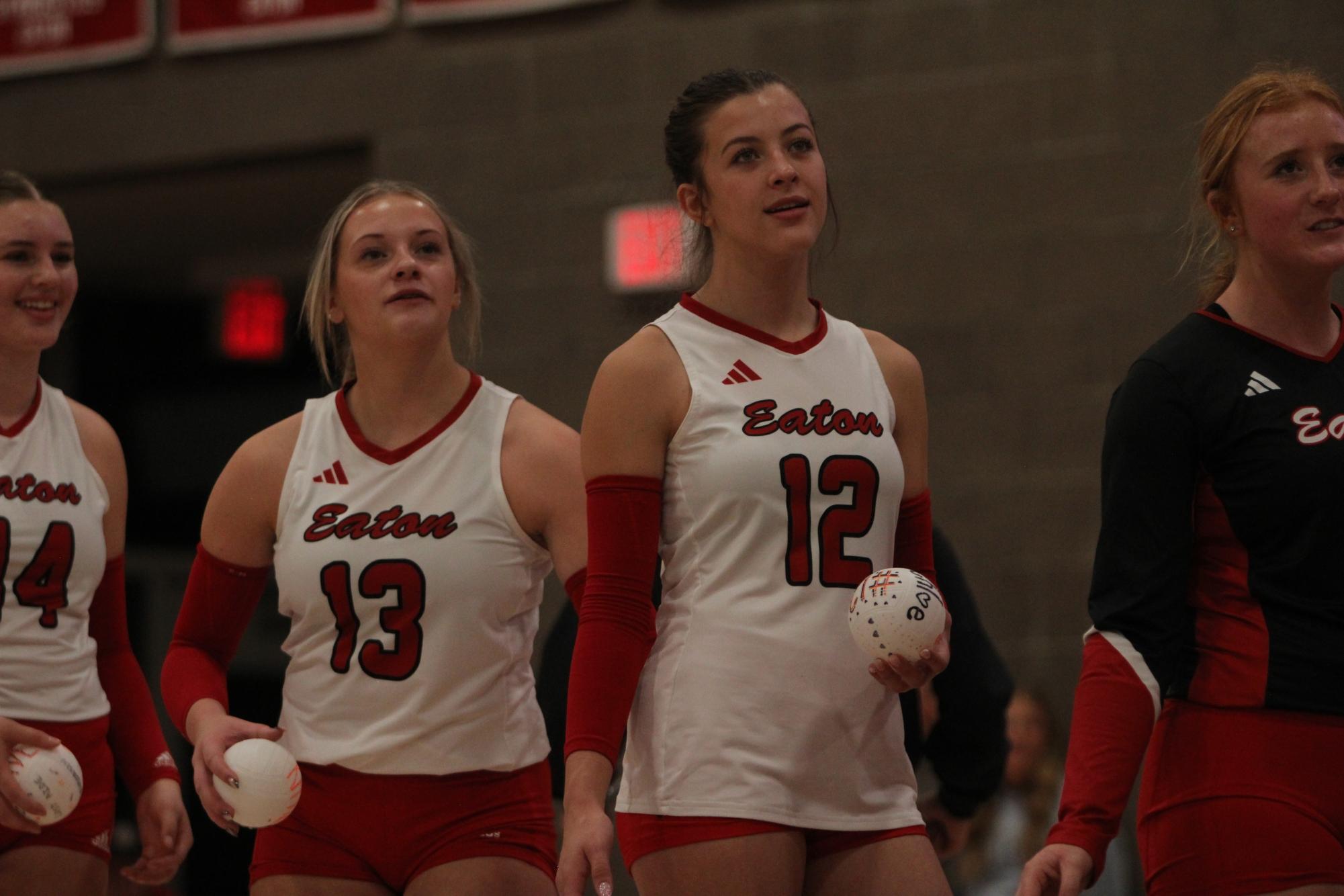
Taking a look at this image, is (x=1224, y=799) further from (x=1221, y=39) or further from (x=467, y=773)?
(x=1221, y=39)

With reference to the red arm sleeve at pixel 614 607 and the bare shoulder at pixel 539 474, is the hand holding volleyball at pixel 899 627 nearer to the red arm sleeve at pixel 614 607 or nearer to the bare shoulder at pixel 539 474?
the red arm sleeve at pixel 614 607

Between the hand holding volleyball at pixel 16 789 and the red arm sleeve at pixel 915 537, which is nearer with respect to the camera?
the red arm sleeve at pixel 915 537

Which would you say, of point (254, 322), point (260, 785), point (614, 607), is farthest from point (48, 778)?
point (254, 322)

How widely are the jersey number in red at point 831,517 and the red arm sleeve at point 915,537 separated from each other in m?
0.15

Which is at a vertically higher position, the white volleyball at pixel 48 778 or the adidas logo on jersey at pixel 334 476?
the adidas logo on jersey at pixel 334 476

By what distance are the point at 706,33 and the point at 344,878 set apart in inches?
162

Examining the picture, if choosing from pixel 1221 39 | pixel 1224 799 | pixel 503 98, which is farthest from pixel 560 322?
pixel 1224 799

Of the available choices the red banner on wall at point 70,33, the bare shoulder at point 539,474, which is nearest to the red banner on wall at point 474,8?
the red banner on wall at point 70,33

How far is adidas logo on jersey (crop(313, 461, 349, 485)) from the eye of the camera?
2.95 m

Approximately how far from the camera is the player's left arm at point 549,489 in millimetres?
2844


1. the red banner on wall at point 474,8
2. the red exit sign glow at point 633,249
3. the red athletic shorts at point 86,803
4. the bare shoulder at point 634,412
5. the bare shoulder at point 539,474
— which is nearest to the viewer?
the bare shoulder at point 634,412

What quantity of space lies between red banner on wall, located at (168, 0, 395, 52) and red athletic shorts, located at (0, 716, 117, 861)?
13.0 feet

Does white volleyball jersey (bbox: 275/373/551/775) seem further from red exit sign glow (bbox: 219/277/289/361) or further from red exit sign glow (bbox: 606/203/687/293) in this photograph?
red exit sign glow (bbox: 219/277/289/361)

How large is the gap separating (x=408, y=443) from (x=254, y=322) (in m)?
6.79
